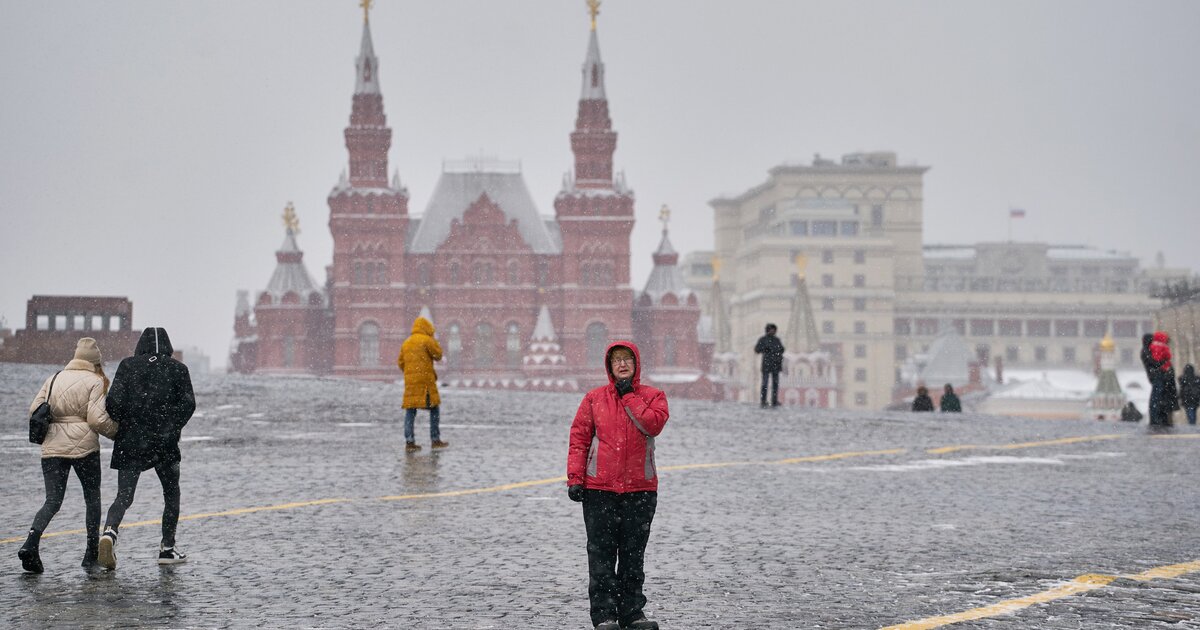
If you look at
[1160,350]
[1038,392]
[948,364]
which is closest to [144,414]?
[1160,350]

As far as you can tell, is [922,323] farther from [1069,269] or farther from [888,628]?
[888,628]

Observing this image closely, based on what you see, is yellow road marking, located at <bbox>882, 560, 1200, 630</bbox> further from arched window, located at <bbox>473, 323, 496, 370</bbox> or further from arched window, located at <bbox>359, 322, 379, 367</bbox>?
arched window, located at <bbox>473, 323, 496, 370</bbox>

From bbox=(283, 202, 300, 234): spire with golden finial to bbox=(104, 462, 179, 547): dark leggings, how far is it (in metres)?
75.6

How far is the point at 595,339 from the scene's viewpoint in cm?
8469

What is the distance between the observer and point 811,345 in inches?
4712

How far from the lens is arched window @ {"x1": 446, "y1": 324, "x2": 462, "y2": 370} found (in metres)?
85.4

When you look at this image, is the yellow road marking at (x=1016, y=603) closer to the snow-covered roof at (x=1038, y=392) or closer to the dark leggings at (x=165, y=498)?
the dark leggings at (x=165, y=498)

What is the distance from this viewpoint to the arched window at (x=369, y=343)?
8344 cm

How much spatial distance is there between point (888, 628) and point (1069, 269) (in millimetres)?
184821

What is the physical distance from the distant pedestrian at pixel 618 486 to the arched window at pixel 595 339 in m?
76.4

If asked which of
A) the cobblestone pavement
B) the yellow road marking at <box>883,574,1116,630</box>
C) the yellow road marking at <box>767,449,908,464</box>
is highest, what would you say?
the yellow road marking at <box>767,449,908,464</box>

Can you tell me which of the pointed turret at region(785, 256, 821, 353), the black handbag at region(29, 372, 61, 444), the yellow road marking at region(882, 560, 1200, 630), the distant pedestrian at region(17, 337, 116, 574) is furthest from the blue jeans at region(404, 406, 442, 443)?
the pointed turret at region(785, 256, 821, 353)

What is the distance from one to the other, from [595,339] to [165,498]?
245 ft

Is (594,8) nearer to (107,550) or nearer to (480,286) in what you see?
(480,286)
